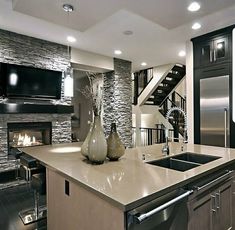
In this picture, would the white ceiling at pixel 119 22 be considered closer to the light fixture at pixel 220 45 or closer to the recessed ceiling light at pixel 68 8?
the recessed ceiling light at pixel 68 8

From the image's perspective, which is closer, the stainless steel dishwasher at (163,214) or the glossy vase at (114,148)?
the stainless steel dishwasher at (163,214)

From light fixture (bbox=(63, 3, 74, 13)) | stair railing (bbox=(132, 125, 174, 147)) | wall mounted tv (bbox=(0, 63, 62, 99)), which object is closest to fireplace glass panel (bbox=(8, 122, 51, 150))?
wall mounted tv (bbox=(0, 63, 62, 99))

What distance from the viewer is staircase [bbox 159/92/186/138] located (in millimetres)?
7279

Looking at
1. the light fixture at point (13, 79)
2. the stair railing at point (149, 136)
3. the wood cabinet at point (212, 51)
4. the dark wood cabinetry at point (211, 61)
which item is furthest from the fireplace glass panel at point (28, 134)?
the stair railing at point (149, 136)

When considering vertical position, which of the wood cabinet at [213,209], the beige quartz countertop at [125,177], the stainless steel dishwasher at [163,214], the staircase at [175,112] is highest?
the staircase at [175,112]

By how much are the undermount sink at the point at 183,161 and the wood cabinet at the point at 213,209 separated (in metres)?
0.31

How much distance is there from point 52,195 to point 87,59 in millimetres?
4358

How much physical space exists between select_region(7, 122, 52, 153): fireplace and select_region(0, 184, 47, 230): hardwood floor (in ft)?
2.68

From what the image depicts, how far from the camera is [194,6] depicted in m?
2.88

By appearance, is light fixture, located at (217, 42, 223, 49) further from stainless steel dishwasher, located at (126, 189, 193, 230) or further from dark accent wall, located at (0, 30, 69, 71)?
stainless steel dishwasher, located at (126, 189, 193, 230)

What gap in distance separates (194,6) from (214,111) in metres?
2.16

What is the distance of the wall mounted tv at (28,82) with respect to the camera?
407 cm

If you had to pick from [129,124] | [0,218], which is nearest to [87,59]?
[129,124]

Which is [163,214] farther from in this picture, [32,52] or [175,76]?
[175,76]
